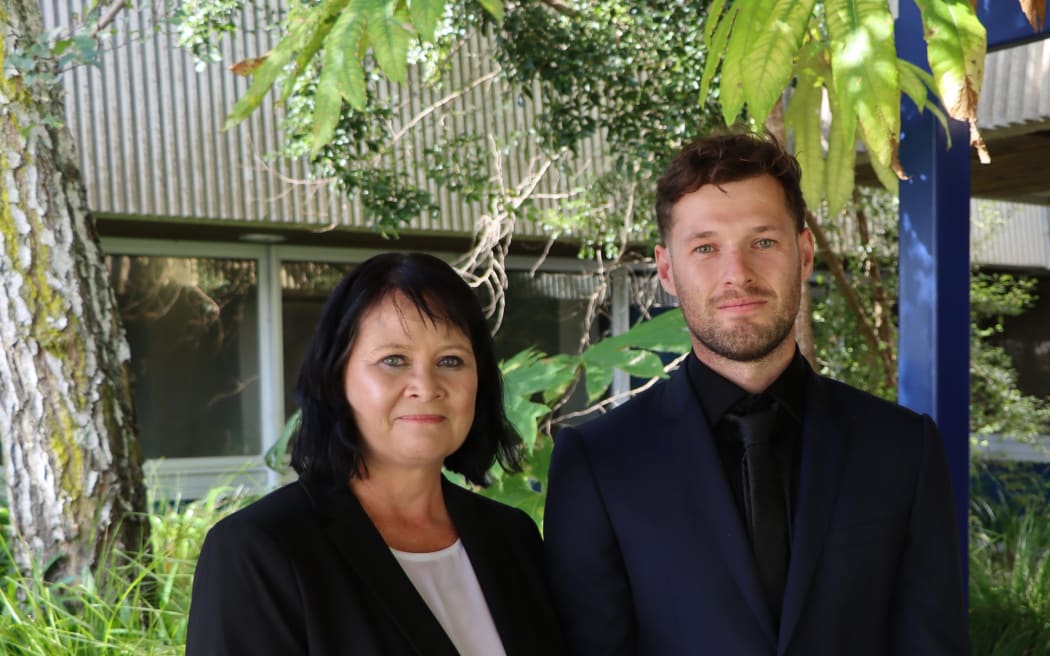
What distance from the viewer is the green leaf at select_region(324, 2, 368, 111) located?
1826mm

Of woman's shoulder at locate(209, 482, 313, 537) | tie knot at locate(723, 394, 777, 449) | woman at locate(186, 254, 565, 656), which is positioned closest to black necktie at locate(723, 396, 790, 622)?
tie knot at locate(723, 394, 777, 449)

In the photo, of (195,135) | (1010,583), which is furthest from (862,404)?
(195,135)

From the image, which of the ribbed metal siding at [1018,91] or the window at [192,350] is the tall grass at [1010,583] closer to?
the ribbed metal siding at [1018,91]

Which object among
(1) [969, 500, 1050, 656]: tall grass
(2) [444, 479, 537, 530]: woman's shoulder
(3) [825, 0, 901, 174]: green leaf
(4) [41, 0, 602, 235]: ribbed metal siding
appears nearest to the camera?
(3) [825, 0, 901, 174]: green leaf

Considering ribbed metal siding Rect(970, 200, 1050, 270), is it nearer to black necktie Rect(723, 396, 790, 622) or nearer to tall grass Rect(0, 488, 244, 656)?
tall grass Rect(0, 488, 244, 656)

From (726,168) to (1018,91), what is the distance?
13.6 feet

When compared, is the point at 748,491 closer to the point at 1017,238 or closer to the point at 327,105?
the point at 327,105

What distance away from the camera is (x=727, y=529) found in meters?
2.12

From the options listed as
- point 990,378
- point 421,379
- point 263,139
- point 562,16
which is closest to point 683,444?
point 421,379

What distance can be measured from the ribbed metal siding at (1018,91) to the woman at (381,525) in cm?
429

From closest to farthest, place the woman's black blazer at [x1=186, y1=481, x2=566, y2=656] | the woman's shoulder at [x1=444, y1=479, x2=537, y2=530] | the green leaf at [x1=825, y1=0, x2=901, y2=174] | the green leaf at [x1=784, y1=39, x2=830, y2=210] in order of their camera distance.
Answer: the green leaf at [x1=825, y1=0, x2=901, y2=174], the woman's black blazer at [x1=186, y1=481, x2=566, y2=656], the woman's shoulder at [x1=444, y1=479, x2=537, y2=530], the green leaf at [x1=784, y1=39, x2=830, y2=210]

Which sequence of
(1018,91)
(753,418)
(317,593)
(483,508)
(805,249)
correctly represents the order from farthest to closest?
(1018,91) < (483,508) < (805,249) < (753,418) < (317,593)

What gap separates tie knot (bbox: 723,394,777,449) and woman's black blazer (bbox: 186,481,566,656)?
0.51 meters

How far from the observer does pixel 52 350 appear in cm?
404
